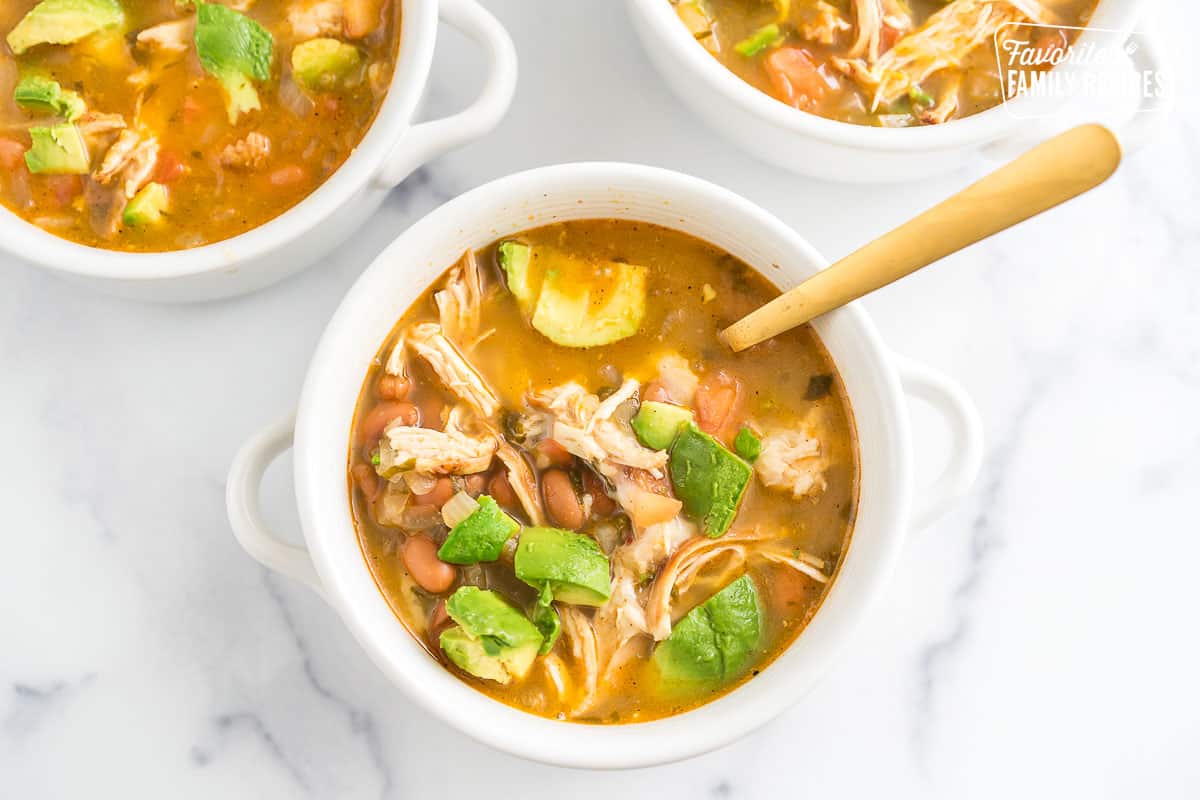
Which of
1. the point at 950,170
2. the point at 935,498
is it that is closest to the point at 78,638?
the point at 935,498

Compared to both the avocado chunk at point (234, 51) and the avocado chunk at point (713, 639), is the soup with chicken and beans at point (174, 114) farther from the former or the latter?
the avocado chunk at point (713, 639)

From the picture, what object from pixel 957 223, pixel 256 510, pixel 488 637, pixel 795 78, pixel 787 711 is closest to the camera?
pixel 957 223

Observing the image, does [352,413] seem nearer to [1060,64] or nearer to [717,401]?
[717,401]

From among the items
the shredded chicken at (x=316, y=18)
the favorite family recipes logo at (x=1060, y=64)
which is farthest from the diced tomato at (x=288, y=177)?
the favorite family recipes logo at (x=1060, y=64)

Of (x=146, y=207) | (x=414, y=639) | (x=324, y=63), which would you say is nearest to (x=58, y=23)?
(x=146, y=207)

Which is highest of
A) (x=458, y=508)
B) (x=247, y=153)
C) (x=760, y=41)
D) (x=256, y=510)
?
(x=760, y=41)

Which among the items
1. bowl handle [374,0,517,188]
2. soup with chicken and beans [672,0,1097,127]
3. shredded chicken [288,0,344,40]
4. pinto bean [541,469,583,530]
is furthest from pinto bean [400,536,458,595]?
soup with chicken and beans [672,0,1097,127]

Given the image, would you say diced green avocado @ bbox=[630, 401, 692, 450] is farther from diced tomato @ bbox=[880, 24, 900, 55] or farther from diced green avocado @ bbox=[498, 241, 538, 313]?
diced tomato @ bbox=[880, 24, 900, 55]

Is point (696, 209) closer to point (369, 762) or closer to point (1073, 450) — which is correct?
point (1073, 450)
